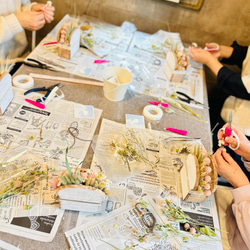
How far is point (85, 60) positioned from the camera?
5.16 feet

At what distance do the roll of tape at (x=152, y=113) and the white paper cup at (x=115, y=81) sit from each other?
0.16m

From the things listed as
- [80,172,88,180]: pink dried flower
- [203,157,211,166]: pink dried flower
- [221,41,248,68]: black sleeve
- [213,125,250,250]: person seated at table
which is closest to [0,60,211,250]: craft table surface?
[213,125,250,250]: person seated at table

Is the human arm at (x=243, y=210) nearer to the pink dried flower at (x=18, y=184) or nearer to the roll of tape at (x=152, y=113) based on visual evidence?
the roll of tape at (x=152, y=113)

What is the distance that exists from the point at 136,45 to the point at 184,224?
1348 millimetres

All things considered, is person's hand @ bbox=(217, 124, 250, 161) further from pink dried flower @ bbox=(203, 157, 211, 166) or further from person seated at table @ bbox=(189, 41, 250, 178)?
person seated at table @ bbox=(189, 41, 250, 178)

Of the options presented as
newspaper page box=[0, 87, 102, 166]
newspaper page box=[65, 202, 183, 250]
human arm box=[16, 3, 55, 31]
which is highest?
human arm box=[16, 3, 55, 31]

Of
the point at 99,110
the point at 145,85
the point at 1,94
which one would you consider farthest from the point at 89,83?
the point at 1,94

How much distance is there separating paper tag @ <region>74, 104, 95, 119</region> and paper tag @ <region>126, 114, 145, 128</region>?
184 millimetres

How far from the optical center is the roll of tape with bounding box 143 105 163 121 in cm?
131

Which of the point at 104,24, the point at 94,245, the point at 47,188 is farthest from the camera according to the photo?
the point at 104,24

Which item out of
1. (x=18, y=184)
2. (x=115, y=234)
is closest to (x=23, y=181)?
(x=18, y=184)

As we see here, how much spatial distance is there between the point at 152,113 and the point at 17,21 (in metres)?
1.00

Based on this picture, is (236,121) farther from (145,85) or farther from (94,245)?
(94,245)

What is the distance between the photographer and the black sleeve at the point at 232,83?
1563 mm
